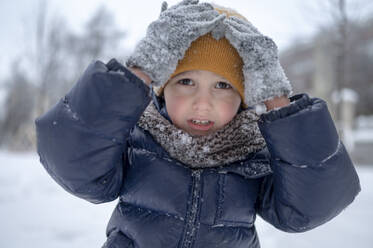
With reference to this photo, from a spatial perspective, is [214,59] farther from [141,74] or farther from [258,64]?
[141,74]

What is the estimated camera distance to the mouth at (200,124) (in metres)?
0.99

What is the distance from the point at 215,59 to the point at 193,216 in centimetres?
52

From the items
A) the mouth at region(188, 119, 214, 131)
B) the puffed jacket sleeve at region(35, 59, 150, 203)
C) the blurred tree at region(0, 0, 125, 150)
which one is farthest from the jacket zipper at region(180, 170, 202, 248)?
the blurred tree at region(0, 0, 125, 150)

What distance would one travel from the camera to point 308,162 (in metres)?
0.82

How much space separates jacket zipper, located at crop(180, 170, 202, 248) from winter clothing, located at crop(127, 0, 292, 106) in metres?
0.32

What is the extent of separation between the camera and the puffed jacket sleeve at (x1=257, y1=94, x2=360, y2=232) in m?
0.81

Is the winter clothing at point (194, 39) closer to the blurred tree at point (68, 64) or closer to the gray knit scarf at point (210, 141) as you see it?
the gray knit scarf at point (210, 141)

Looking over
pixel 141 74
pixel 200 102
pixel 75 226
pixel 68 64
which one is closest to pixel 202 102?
pixel 200 102

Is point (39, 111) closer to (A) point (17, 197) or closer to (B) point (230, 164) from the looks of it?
(A) point (17, 197)

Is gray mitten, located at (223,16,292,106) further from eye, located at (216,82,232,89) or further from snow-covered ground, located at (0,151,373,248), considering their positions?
snow-covered ground, located at (0,151,373,248)

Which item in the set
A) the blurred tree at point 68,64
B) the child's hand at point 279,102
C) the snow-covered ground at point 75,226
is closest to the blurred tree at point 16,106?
the blurred tree at point 68,64

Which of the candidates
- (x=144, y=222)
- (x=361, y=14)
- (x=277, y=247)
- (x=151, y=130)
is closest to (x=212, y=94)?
(x=151, y=130)

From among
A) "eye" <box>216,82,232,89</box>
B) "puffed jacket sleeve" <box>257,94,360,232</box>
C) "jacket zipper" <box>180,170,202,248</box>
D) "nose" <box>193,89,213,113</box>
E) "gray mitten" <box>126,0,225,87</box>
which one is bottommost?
"jacket zipper" <box>180,170,202,248</box>

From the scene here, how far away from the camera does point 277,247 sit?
228 cm
